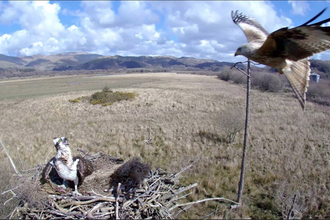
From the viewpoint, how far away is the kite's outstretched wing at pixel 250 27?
3.77 metres

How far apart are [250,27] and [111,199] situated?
16.0 ft

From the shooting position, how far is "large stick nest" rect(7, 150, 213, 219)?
14.3ft

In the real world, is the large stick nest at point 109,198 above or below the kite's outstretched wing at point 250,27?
below

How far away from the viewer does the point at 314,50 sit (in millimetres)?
2588

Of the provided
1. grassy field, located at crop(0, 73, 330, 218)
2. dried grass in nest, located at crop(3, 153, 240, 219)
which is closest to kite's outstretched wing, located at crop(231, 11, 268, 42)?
grassy field, located at crop(0, 73, 330, 218)

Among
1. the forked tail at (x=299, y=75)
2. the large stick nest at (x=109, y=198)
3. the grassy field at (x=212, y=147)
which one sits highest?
the forked tail at (x=299, y=75)

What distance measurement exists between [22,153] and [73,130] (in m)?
4.13

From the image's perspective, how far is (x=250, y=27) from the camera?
415cm

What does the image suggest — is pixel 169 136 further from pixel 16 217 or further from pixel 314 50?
pixel 314 50

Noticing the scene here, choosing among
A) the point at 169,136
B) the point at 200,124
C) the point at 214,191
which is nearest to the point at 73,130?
the point at 169,136

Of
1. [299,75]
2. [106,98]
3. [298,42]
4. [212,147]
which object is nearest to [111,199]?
[299,75]

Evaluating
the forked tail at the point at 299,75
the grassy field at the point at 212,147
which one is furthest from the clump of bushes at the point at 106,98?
the forked tail at the point at 299,75

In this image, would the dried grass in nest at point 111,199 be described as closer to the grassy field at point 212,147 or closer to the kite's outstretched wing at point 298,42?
the grassy field at point 212,147

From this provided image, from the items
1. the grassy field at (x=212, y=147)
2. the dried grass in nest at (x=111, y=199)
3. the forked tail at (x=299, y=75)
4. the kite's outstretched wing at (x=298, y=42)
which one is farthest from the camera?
the grassy field at (x=212, y=147)
